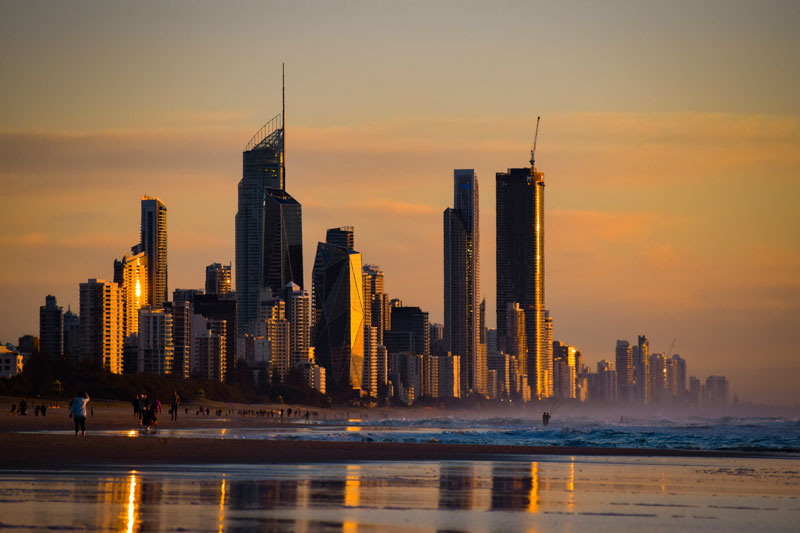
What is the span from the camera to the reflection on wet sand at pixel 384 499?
20188 millimetres

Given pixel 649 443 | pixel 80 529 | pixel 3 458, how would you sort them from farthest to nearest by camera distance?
1. pixel 649 443
2. pixel 3 458
3. pixel 80 529

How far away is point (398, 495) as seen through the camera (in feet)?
85.7

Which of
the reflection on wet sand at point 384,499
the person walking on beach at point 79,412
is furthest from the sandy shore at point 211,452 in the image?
the reflection on wet sand at point 384,499

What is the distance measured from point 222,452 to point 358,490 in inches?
570

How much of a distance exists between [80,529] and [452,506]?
8.61m

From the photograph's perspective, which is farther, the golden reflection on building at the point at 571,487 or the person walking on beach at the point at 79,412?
the person walking on beach at the point at 79,412

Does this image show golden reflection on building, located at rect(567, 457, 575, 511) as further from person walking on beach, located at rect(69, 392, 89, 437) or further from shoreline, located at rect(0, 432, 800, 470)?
person walking on beach, located at rect(69, 392, 89, 437)

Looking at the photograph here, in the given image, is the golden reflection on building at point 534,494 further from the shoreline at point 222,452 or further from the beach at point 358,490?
the shoreline at point 222,452

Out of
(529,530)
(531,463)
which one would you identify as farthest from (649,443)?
(529,530)

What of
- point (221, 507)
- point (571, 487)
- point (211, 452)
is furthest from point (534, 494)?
point (211, 452)

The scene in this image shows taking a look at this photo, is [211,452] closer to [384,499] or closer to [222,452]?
[222,452]

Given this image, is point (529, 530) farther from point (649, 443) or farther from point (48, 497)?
point (649, 443)

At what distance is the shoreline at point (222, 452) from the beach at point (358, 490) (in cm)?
11

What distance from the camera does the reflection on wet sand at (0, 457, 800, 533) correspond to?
20.2 meters
